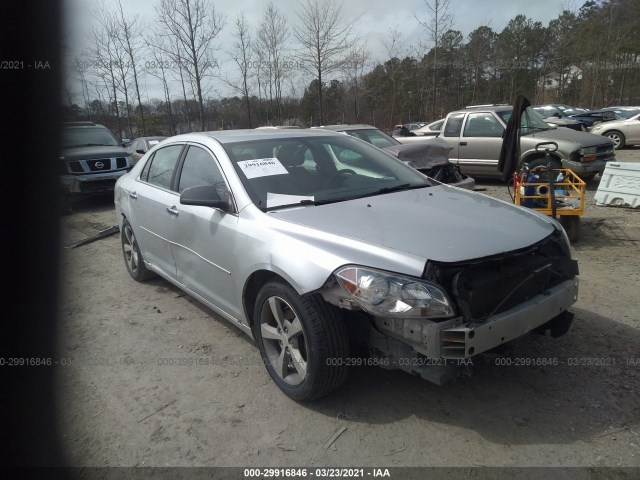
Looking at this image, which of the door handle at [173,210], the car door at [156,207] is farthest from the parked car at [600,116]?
the door handle at [173,210]

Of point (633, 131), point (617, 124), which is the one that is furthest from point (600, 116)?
point (633, 131)

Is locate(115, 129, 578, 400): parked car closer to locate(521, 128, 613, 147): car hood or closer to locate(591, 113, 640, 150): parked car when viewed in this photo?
locate(521, 128, 613, 147): car hood

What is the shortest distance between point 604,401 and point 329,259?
6.08 ft

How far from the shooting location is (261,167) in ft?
11.1

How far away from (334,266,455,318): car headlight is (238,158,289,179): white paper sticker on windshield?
1.32m

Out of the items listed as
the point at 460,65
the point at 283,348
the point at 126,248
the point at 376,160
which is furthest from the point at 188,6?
the point at 460,65

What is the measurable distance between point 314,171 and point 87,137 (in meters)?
9.95

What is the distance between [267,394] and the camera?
2979 mm

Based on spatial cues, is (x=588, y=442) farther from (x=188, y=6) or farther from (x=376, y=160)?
(x=188, y=6)

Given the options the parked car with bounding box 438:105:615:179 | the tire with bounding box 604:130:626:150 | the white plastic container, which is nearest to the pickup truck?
the parked car with bounding box 438:105:615:179

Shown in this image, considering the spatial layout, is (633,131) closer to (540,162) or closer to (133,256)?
(540,162)

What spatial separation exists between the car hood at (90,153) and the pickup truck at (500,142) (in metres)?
6.91

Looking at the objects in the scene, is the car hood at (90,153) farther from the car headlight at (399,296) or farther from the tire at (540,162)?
the car headlight at (399,296)

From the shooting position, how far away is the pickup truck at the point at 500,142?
891 centimetres
